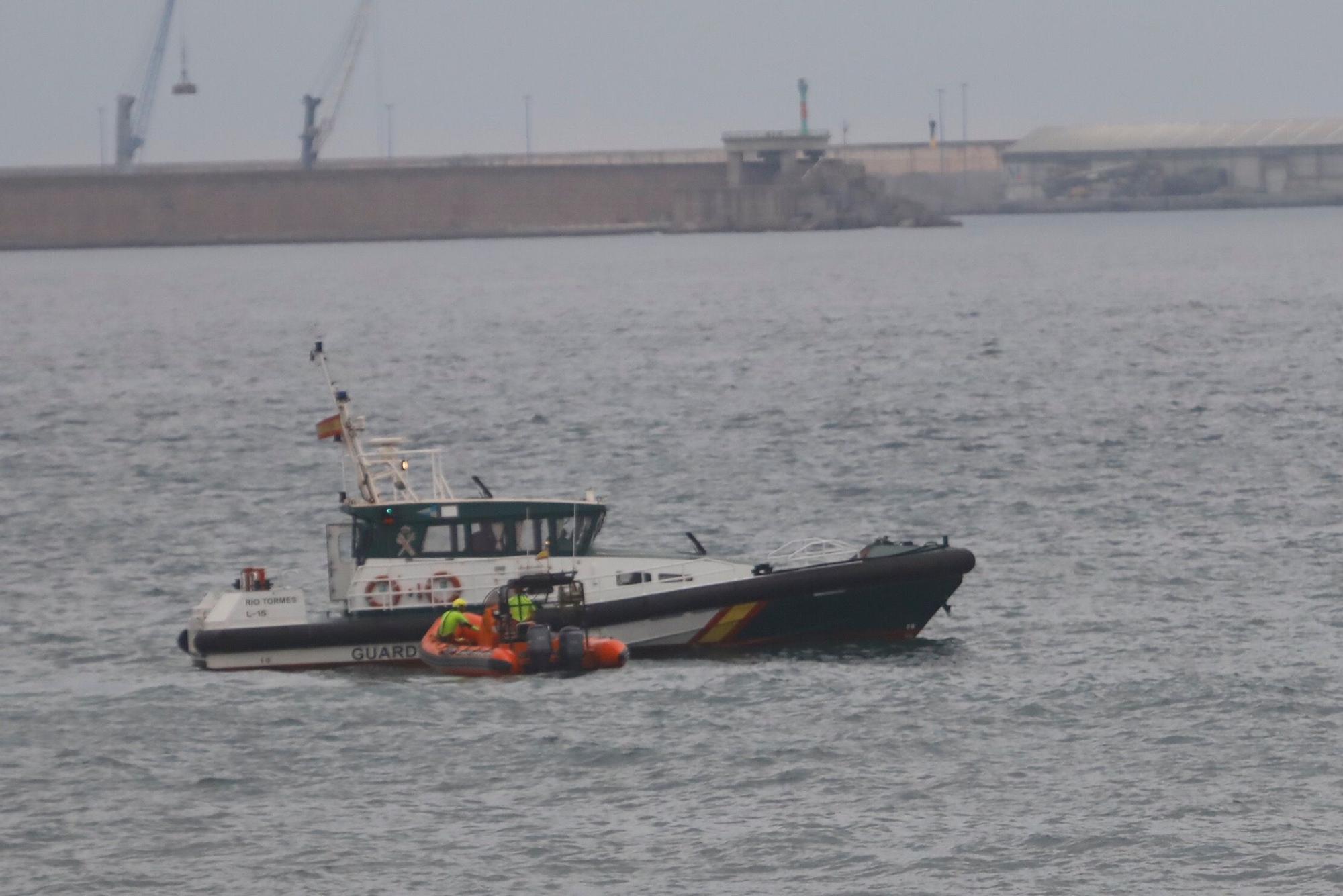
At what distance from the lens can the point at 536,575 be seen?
1298 inches

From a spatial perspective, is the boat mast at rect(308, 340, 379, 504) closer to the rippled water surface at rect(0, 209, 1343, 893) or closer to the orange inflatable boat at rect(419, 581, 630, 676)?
the orange inflatable boat at rect(419, 581, 630, 676)

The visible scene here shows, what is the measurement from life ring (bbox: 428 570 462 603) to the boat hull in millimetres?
286

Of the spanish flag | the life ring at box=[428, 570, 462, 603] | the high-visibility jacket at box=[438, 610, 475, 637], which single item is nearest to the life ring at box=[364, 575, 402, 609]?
the life ring at box=[428, 570, 462, 603]

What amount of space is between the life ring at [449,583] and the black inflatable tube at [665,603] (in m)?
0.27

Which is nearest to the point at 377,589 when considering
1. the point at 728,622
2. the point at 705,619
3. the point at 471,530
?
the point at 471,530

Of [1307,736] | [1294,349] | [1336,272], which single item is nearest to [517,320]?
[1294,349]

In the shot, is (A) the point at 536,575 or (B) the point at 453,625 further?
(A) the point at 536,575

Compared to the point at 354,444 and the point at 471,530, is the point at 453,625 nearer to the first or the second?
the point at 471,530

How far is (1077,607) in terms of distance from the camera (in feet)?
123

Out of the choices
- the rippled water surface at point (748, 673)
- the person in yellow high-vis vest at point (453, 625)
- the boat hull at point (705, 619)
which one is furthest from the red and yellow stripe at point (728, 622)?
the person in yellow high-vis vest at point (453, 625)

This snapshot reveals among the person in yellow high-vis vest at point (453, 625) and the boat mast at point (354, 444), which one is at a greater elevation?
the boat mast at point (354, 444)

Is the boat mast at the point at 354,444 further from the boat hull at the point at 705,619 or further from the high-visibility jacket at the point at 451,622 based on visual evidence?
the high-visibility jacket at the point at 451,622

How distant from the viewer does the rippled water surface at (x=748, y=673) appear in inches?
974

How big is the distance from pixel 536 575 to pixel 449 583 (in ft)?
4.87
